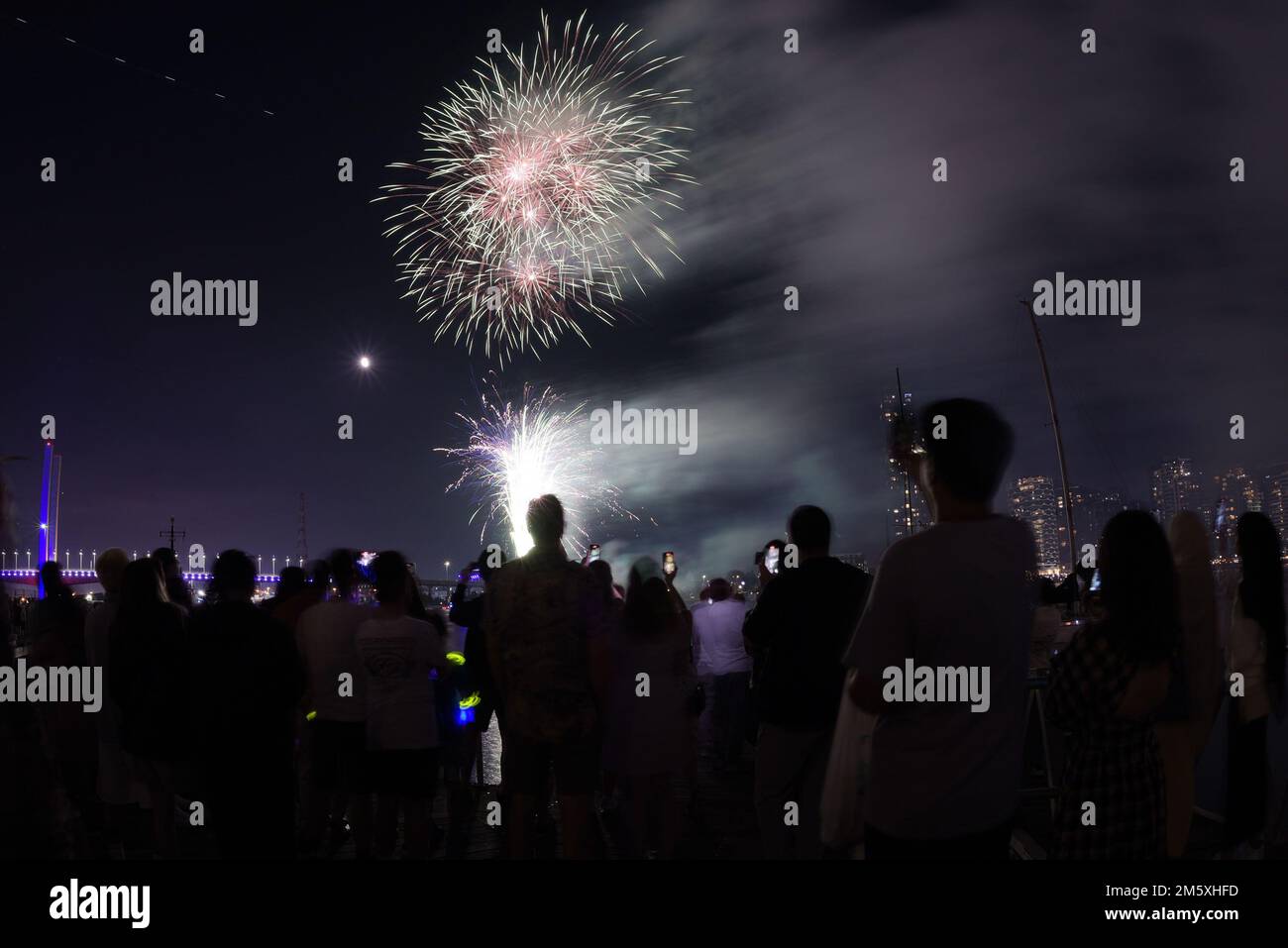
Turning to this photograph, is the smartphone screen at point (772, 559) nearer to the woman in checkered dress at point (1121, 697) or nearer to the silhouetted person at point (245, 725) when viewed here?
the silhouetted person at point (245, 725)

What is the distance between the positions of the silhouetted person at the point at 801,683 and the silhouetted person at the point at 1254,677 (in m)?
2.35

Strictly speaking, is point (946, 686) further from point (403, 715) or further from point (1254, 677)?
point (403, 715)

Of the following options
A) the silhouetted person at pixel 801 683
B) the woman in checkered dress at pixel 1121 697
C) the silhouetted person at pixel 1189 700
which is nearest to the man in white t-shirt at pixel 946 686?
the woman in checkered dress at pixel 1121 697

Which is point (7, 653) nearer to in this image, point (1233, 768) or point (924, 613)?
point (924, 613)

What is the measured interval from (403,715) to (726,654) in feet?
16.8

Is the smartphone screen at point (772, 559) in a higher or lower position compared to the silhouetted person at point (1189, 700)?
higher

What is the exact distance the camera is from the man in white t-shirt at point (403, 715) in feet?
19.6

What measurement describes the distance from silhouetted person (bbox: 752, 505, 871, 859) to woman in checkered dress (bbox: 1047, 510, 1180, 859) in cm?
138

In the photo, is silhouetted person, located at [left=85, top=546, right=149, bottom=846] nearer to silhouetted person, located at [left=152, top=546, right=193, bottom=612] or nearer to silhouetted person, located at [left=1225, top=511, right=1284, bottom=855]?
silhouetted person, located at [left=152, top=546, right=193, bottom=612]

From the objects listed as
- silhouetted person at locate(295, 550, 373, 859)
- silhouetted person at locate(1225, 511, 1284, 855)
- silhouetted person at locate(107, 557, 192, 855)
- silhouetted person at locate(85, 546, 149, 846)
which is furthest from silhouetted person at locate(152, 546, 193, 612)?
silhouetted person at locate(1225, 511, 1284, 855)

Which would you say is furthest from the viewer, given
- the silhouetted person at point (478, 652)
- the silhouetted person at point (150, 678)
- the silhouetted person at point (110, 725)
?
the silhouetted person at point (478, 652)
